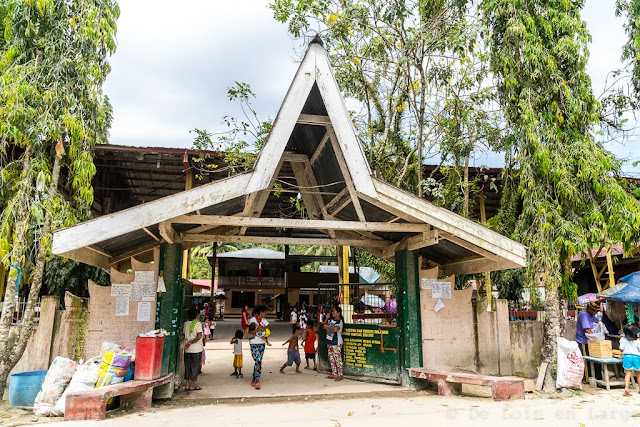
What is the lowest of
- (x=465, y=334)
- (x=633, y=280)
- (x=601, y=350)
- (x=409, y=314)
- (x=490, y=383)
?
(x=490, y=383)

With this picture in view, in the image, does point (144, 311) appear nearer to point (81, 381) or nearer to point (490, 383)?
point (81, 381)

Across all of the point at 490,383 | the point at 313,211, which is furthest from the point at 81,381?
the point at 490,383

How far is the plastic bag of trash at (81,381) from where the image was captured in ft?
19.1

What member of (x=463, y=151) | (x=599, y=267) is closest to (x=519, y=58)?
(x=463, y=151)

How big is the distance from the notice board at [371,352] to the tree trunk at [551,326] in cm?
278

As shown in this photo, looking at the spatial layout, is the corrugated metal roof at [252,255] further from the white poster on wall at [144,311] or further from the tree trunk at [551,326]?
the tree trunk at [551,326]

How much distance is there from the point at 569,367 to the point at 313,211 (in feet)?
17.8

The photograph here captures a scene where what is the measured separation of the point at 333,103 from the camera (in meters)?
5.93

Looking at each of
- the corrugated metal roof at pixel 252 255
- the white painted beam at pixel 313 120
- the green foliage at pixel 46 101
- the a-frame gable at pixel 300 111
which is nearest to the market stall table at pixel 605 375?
the a-frame gable at pixel 300 111

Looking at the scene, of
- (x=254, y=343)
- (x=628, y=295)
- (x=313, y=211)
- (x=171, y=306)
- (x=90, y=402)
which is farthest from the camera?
(x=628, y=295)

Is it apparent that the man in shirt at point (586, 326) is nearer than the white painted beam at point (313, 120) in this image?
No

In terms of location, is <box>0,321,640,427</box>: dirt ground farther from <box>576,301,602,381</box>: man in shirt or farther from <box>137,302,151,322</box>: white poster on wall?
<box>137,302,151,322</box>: white poster on wall

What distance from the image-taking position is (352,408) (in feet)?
21.1

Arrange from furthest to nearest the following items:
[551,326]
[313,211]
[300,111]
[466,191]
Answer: [466,191] → [313,211] → [551,326] → [300,111]
